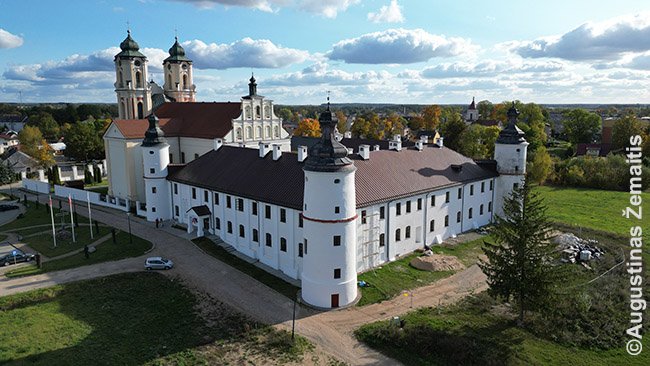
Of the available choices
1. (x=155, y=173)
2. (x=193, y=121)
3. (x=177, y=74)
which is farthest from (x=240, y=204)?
(x=177, y=74)

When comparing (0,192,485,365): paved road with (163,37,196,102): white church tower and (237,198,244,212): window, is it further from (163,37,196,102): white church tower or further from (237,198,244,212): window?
(163,37,196,102): white church tower

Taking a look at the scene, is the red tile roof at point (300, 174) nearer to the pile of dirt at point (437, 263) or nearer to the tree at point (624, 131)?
the pile of dirt at point (437, 263)

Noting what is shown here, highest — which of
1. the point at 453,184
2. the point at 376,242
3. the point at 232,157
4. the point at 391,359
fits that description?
the point at 232,157

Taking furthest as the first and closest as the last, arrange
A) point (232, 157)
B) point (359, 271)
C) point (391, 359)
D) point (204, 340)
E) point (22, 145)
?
point (22, 145)
point (232, 157)
point (359, 271)
point (204, 340)
point (391, 359)

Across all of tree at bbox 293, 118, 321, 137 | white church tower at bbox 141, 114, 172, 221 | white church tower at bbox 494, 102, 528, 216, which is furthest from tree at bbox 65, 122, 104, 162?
white church tower at bbox 494, 102, 528, 216

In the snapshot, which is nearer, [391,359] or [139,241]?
[391,359]

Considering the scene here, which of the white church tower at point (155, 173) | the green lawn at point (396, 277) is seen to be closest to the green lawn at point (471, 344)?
the green lawn at point (396, 277)

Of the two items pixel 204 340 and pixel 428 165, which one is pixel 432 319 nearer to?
pixel 204 340

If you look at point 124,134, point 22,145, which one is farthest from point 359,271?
point 22,145
